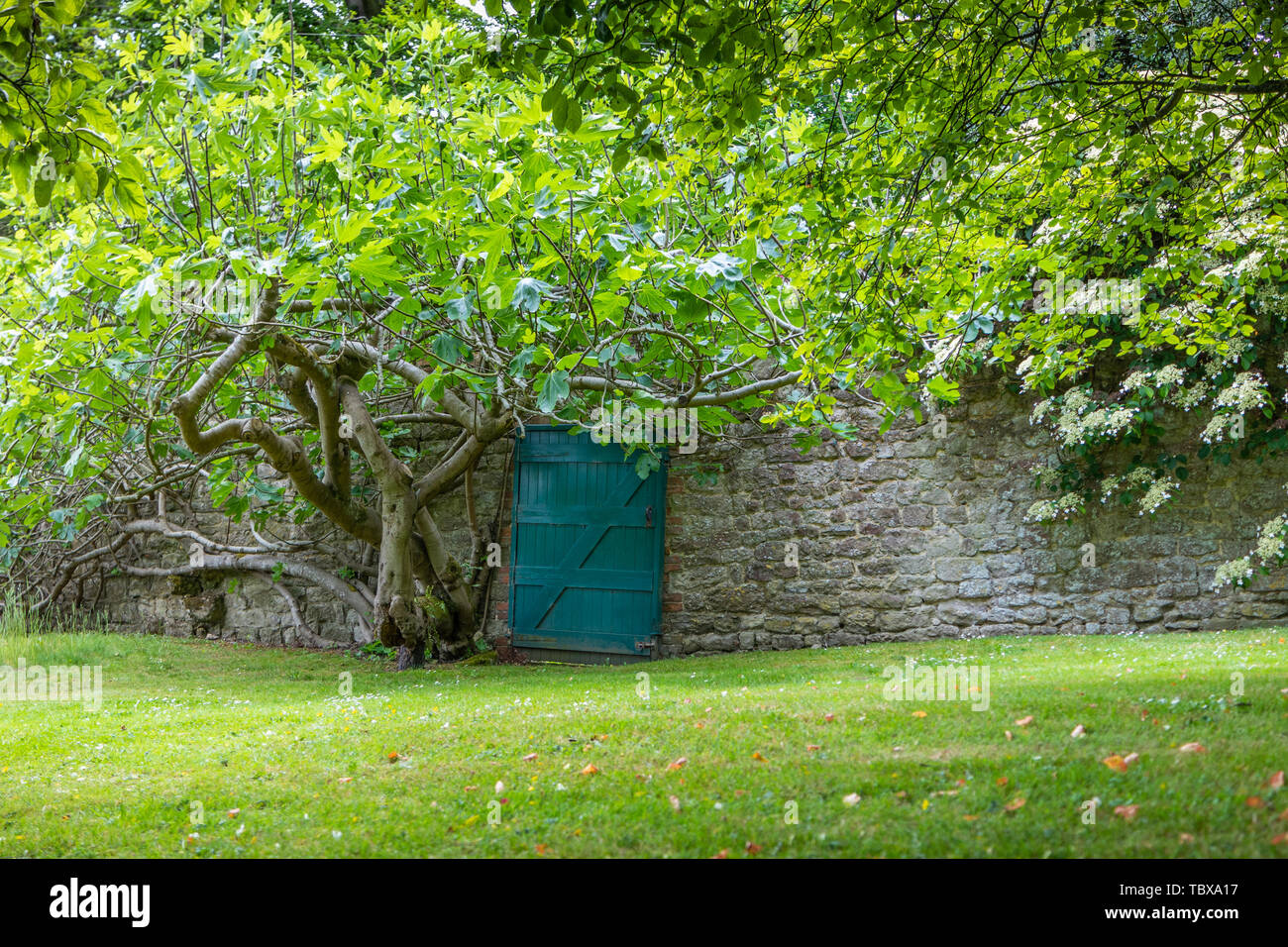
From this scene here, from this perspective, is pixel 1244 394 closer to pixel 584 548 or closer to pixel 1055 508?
pixel 1055 508

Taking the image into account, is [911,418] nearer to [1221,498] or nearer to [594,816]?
[1221,498]

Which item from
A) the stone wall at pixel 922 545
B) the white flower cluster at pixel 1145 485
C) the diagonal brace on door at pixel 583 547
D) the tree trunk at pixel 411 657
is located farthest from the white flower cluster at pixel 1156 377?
the tree trunk at pixel 411 657

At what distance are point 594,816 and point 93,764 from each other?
8.10 ft

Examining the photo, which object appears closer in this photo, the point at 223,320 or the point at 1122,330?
the point at 223,320

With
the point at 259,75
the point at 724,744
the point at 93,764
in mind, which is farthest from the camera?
the point at 259,75

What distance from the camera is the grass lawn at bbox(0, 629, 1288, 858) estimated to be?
2594mm

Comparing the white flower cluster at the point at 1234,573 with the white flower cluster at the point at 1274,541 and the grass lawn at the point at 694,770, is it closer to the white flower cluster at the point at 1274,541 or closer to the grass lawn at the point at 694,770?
the white flower cluster at the point at 1274,541

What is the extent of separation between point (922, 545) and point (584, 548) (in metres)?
2.85

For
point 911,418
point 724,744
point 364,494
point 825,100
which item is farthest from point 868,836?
point 364,494

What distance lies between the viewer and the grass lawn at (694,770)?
2.59 meters

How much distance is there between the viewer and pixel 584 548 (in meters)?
8.16

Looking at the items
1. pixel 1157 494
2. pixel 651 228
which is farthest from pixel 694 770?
pixel 1157 494

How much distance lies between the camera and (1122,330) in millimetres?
6766

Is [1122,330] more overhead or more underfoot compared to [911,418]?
more overhead
